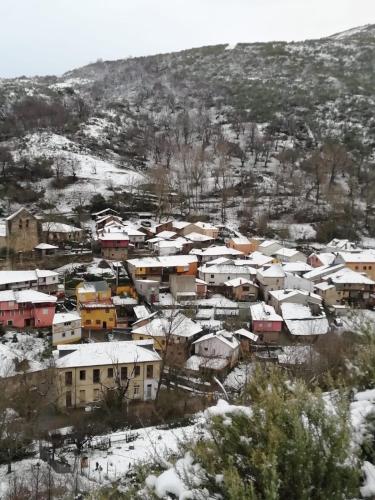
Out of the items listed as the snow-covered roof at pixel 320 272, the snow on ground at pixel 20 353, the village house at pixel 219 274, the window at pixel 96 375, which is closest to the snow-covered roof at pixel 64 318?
the snow on ground at pixel 20 353

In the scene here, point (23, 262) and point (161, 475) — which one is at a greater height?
point (161, 475)

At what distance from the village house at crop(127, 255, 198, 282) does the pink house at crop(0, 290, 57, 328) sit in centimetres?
606

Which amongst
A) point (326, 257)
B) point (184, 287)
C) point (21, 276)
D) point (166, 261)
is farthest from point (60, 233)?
point (326, 257)

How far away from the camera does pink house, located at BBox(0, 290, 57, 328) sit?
21.2 meters

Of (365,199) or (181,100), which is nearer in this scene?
(365,199)

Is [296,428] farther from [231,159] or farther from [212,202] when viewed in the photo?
[231,159]

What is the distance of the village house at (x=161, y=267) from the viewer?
26453mm

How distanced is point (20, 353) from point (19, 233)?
13202mm

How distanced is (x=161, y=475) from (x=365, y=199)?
4586cm

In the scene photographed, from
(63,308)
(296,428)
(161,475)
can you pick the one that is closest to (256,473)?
(296,428)

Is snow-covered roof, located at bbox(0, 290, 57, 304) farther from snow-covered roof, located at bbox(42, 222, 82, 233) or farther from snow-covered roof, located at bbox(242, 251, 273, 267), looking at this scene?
snow-covered roof, located at bbox(242, 251, 273, 267)

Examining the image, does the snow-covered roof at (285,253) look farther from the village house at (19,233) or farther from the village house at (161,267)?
the village house at (19,233)

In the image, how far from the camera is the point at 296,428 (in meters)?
3.66

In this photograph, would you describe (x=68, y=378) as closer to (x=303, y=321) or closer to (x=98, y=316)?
(x=98, y=316)
